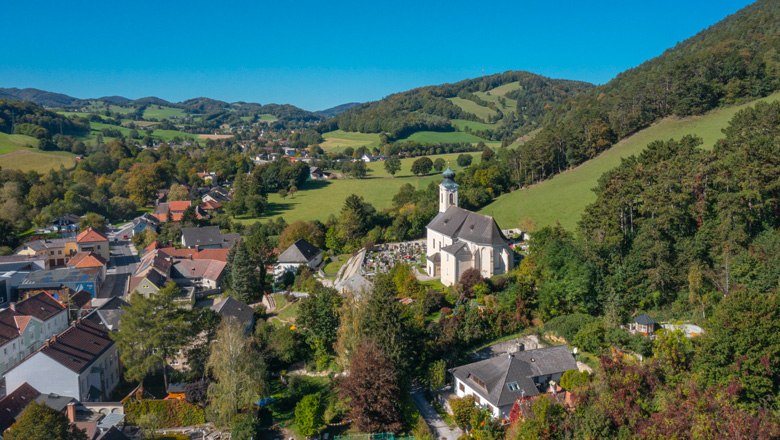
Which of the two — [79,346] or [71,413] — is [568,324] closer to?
[71,413]

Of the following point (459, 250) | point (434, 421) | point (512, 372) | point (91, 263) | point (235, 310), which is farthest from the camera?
point (91, 263)

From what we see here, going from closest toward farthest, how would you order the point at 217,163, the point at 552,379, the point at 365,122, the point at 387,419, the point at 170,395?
the point at 387,419, the point at 552,379, the point at 170,395, the point at 217,163, the point at 365,122

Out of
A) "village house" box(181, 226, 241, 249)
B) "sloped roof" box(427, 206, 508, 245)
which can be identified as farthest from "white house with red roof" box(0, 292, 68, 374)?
"sloped roof" box(427, 206, 508, 245)

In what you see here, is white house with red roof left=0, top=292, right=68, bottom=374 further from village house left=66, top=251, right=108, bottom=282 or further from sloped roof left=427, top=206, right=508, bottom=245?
sloped roof left=427, top=206, right=508, bottom=245

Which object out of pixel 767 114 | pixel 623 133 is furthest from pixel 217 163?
pixel 767 114

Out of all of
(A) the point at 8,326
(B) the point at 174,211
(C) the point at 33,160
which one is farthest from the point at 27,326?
(C) the point at 33,160

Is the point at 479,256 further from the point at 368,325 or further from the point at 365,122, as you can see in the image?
the point at 365,122

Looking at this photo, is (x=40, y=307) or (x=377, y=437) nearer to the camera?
(x=377, y=437)
